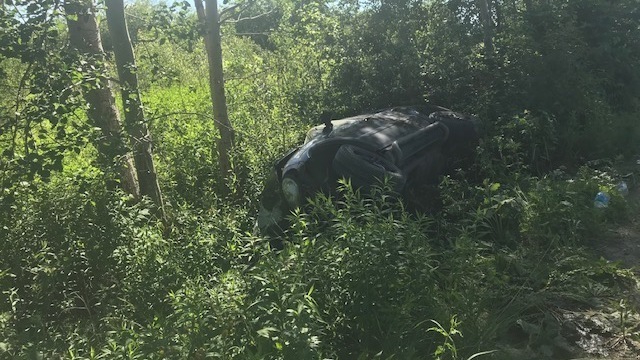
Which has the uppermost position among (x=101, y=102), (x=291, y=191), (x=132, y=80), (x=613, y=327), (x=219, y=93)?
(x=132, y=80)

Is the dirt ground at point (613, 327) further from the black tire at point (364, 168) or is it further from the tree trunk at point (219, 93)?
the tree trunk at point (219, 93)

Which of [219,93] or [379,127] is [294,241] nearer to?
[379,127]

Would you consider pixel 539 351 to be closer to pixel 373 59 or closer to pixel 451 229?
pixel 451 229

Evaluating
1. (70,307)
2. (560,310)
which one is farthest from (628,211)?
(70,307)

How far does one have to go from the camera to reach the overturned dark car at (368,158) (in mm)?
5289

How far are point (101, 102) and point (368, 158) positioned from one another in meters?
2.74

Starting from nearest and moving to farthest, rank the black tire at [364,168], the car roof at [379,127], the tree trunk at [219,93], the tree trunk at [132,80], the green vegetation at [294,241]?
the green vegetation at [294,241] < the black tire at [364,168] < the tree trunk at [132,80] < the car roof at [379,127] < the tree trunk at [219,93]

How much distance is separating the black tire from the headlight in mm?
429

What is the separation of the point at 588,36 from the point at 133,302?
28.6ft

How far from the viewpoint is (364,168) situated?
16.9ft

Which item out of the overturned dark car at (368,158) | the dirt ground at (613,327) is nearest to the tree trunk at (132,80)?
the overturned dark car at (368,158)

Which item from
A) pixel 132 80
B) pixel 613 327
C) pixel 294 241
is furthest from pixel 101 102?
pixel 613 327

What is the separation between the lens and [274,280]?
11.3ft

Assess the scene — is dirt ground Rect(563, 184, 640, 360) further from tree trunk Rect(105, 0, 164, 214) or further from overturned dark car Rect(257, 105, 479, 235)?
tree trunk Rect(105, 0, 164, 214)
